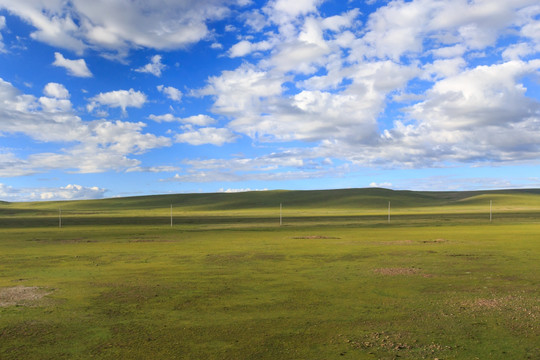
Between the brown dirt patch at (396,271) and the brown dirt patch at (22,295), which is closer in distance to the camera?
the brown dirt patch at (22,295)

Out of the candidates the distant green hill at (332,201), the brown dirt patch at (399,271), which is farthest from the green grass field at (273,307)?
the distant green hill at (332,201)

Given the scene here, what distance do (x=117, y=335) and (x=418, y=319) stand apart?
23.9 ft

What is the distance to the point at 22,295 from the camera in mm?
13852

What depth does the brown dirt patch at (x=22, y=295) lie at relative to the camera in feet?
41.8

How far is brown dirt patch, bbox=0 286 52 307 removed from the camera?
12750 millimetres

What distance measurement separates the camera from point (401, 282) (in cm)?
1579

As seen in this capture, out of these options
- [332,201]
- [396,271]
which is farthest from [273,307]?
[332,201]

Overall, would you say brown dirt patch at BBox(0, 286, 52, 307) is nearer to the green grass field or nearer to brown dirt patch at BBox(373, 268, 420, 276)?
the green grass field

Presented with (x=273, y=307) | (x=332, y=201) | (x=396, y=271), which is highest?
(x=332, y=201)

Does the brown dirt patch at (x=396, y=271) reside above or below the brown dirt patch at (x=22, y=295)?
below

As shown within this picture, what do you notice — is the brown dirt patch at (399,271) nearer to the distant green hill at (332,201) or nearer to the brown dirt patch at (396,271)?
the brown dirt patch at (396,271)

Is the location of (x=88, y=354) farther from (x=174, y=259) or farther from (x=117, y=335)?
(x=174, y=259)

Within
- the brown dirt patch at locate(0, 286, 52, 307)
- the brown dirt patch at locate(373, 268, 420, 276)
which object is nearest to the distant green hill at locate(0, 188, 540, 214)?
the brown dirt patch at locate(373, 268, 420, 276)

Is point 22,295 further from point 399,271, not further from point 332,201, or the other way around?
point 332,201
